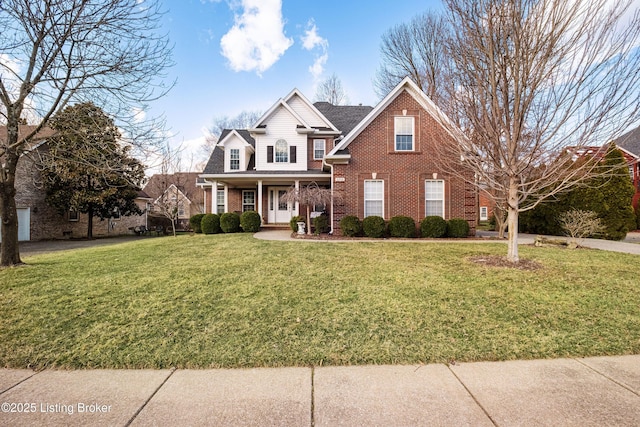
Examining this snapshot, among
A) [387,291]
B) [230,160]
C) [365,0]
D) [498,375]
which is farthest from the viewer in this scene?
[230,160]

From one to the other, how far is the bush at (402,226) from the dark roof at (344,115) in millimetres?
7864

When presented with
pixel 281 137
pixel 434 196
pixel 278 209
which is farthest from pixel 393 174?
pixel 278 209

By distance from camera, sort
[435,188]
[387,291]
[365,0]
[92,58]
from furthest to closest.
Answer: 1. [435,188]
2. [365,0]
3. [92,58]
4. [387,291]

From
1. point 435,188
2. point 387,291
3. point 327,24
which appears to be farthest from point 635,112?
point 327,24

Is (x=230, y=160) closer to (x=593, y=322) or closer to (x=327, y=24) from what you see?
(x=327, y=24)

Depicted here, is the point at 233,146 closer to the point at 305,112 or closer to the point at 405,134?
the point at 305,112

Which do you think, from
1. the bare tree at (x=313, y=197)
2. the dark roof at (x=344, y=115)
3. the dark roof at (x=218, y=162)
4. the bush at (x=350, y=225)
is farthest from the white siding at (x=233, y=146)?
the bush at (x=350, y=225)

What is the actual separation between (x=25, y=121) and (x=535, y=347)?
12430mm

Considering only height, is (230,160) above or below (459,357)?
above

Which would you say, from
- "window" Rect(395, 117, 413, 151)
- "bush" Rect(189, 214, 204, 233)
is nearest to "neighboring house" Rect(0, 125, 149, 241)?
"bush" Rect(189, 214, 204, 233)

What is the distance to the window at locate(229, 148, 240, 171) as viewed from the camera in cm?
1709

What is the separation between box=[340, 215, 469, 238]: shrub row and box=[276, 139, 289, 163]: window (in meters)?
6.04

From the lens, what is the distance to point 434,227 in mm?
12211

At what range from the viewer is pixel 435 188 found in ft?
42.9
